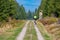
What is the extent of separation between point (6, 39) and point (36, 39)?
2714 mm

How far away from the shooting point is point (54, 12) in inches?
2653

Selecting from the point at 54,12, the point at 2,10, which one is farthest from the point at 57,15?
the point at 2,10

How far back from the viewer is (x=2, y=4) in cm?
4784

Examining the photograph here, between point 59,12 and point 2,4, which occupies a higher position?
point 2,4

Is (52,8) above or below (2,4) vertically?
below

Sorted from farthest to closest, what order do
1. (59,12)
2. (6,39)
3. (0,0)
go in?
1. (59,12)
2. (0,0)
3. (6,39)

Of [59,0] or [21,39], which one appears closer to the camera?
[21,39]

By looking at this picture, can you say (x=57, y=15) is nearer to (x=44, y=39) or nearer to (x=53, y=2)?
(x=53, y=2)

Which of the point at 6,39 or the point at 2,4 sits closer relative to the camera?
the point at 6,39

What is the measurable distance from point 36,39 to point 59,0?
46336 mm

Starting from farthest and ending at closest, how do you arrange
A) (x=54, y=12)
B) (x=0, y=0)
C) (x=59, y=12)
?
1. (x=54, y=12)
2. (x=59, y=12)
3. (x=0, y=0)

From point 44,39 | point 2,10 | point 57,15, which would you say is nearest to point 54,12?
point 57,15

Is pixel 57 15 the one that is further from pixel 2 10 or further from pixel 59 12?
pixel 2 10

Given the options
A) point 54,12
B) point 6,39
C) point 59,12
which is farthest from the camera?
point 54,12
